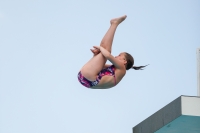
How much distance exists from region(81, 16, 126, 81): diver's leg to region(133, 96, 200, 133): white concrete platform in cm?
341

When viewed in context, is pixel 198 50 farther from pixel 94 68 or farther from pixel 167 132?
pixel 94 68

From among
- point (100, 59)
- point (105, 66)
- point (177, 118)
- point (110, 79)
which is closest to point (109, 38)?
point (100, 59)

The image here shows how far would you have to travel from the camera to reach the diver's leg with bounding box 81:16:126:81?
8195 mm

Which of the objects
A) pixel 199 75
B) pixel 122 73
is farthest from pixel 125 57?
pixel 199 75

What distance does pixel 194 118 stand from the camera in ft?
37.7

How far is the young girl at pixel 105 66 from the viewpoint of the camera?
323 inches

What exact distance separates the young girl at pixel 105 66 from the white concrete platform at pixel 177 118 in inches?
113

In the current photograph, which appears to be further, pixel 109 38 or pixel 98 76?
pixel 98 76

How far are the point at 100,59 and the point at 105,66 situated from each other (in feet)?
1.35

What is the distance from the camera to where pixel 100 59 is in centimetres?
816

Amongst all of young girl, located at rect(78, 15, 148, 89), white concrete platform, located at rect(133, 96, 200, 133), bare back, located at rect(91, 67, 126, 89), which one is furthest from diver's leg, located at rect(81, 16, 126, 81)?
white concrete platform, located at rect(133, 96, 200, 133)

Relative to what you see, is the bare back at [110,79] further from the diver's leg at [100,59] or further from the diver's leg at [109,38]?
the diver's leg at [109,38]

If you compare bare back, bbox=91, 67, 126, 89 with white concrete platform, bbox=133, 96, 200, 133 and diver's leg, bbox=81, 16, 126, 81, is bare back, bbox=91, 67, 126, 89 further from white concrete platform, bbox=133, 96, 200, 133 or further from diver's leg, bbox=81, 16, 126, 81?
white concrete platform, bbox=133, 96, 200, 133

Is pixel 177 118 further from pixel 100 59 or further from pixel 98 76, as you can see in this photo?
pixel 100 59
